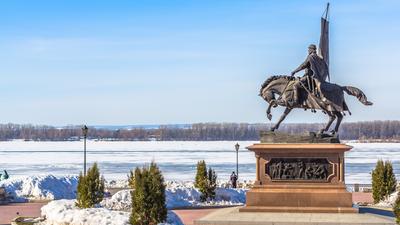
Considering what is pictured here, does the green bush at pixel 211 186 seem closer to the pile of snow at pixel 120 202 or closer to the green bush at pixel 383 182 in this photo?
the pile of snow at pixel 120 202

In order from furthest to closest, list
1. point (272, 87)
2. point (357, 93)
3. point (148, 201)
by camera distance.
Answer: point (272, 87) → point (357, 93) → point (148, 201)

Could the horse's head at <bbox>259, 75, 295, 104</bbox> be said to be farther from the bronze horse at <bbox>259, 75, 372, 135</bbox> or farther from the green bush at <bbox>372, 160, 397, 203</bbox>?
the green bush at <bbox>372, 160, 397, 203</bbox>

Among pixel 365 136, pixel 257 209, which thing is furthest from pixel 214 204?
pixel 365 136

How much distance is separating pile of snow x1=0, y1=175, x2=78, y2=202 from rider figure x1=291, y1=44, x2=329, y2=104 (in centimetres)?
1295

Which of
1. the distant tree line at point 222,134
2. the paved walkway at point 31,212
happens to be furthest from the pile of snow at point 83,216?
the distant tree line at point 222,134

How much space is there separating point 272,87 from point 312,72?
110 centimetres

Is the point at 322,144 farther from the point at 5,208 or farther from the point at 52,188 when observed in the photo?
the point at 52,188

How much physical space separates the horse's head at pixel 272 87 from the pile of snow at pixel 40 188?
39.0ft

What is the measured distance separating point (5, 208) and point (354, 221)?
13.0m

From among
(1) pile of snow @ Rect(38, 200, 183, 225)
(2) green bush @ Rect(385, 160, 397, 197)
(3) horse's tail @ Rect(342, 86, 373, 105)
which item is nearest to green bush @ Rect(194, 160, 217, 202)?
(2) green bush @ Rect(385, 160, 397, 197)

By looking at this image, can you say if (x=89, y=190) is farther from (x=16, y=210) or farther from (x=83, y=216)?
(x=16, y=210)

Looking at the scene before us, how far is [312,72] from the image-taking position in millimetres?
19000

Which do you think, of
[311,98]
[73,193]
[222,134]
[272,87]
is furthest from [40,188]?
[222,134]

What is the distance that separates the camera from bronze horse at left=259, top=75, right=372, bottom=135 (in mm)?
18859
